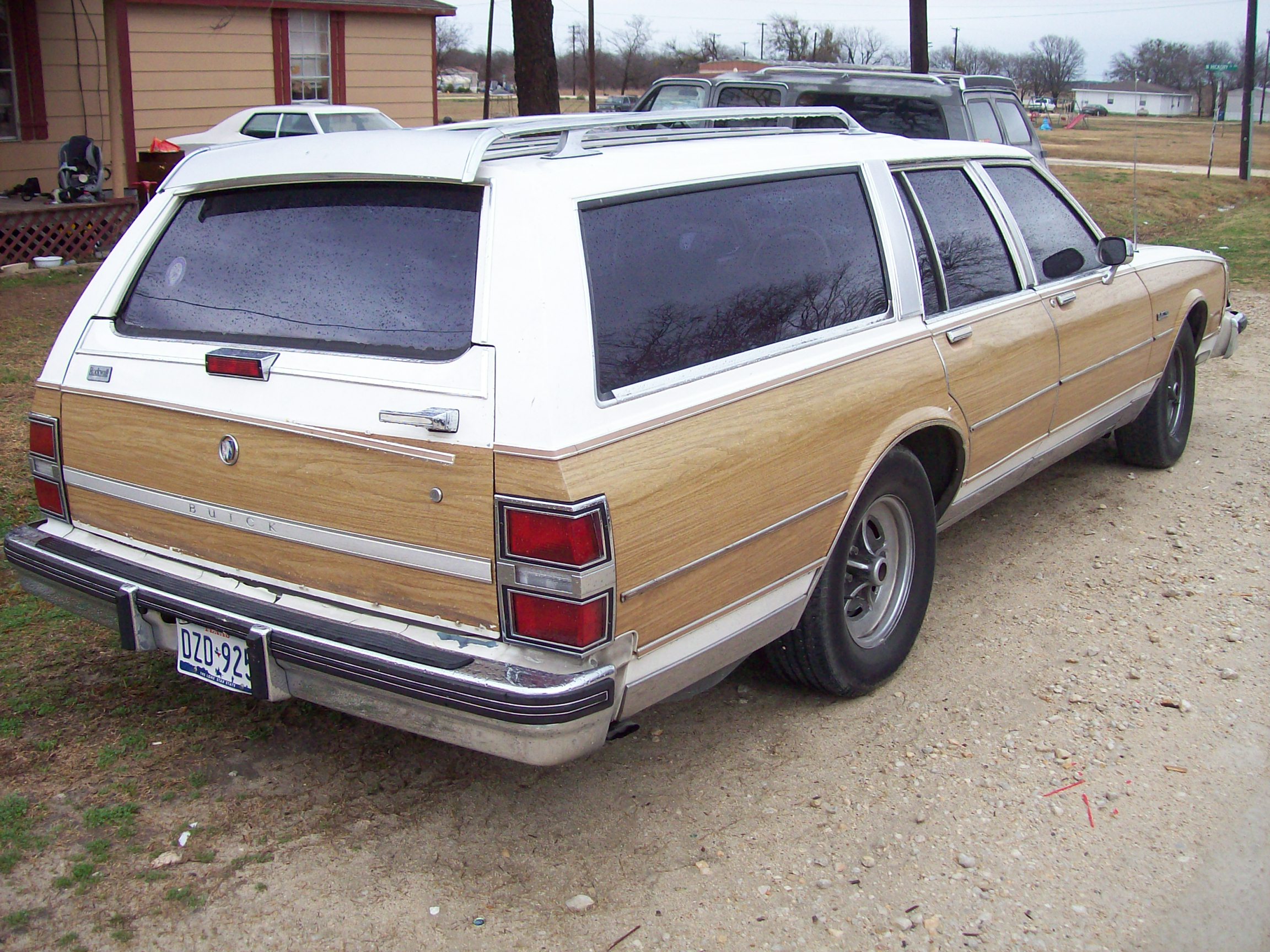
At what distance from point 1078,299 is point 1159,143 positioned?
143 feet

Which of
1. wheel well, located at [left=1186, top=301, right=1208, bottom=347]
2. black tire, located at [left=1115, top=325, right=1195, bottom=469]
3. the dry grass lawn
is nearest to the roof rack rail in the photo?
black tire, located at [left=1115, top=325, right=1195, bottom=469]

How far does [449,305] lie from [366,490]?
51cm

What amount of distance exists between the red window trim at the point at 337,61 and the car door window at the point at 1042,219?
615 inches

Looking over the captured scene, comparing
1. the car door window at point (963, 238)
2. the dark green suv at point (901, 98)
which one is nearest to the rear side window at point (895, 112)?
the dark green suv at point (901, 98)

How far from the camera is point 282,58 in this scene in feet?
58.8

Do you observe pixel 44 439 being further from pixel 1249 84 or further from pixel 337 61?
pixel 1249 84

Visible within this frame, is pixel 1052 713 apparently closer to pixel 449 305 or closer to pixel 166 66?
pixel 449 305

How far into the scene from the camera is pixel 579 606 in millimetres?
2768

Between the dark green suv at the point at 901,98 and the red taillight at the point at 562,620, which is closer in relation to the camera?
the red taillight at the point at 562,620

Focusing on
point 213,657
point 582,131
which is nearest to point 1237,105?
point 582,131

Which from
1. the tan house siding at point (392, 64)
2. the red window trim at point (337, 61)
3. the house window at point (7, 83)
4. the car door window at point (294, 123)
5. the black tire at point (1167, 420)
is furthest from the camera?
the tan house siding at point (392, 64)

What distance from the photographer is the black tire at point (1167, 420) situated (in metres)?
6.26

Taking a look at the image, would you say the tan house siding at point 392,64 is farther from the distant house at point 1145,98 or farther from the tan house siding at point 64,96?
the distant house at point 1145,98

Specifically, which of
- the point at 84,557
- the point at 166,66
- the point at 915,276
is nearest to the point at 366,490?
the point at 84,557
